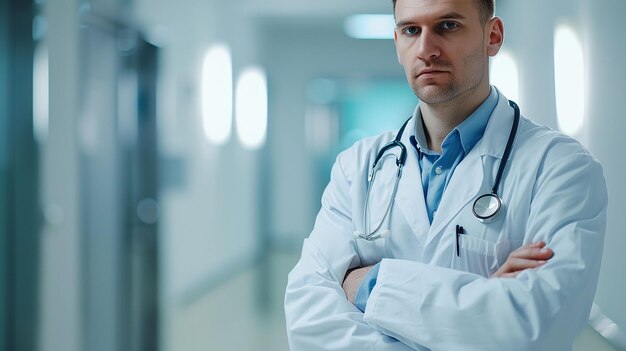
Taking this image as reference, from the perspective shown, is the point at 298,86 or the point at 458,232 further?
the point at 298,86

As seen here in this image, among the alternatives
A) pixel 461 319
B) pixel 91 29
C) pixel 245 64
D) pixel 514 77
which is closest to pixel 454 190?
pixel 461 319

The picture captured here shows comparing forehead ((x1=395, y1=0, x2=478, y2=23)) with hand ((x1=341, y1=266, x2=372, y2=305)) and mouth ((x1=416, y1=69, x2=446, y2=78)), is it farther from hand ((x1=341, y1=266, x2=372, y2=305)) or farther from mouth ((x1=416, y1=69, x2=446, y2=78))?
hand ((x1=341, y1=266, x2=372, y2=305))

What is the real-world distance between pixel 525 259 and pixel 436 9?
19.2 inches

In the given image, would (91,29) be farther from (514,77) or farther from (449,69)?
(514,77)

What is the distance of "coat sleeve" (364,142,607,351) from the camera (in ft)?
3.16

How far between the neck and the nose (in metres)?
0.11

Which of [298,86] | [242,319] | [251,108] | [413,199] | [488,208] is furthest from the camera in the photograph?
[298,86]

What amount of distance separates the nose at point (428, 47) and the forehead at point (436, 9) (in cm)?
3

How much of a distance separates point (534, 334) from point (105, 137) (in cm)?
228

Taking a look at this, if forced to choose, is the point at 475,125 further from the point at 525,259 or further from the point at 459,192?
the point at 525,259

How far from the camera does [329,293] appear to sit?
3.84 ft

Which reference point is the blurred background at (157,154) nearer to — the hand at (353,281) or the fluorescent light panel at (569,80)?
the fluorescent light panel at (569,80)

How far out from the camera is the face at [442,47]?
3.73 ft

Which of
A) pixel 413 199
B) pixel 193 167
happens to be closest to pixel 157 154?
pixel 193 167
